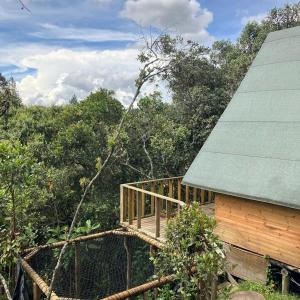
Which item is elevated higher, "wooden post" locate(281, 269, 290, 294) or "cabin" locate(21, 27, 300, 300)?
"cabin" locate(21, 27, 300, 300)

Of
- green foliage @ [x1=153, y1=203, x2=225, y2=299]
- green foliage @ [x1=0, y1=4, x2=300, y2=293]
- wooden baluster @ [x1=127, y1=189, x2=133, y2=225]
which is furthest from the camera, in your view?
green foliage @ [x1=0, y1=4, x2=300, y2=293]

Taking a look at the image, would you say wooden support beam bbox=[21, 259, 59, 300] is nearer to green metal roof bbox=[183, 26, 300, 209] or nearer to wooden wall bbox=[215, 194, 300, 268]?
wooden wall bbox=[215, 194, 300, 268]

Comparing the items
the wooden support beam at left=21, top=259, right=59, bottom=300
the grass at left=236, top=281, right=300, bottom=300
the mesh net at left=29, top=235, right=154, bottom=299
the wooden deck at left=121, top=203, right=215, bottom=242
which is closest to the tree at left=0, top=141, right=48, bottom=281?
the wooden support beam at left=21, top=259, right=59, bottom=300

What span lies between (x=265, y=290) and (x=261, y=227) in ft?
3.83

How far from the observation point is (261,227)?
6746mm

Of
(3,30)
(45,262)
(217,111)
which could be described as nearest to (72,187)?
(45,262)

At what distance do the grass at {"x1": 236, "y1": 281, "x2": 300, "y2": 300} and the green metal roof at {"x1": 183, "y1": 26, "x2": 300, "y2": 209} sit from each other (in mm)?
1766

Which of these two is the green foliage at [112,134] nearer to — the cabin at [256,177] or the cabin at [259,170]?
the cabin at [256,177]

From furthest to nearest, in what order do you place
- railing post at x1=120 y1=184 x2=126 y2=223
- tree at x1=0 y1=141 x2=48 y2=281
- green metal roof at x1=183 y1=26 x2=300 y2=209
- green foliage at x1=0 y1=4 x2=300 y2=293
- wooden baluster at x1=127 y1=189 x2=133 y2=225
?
green foliage at x1=0 y1=4 x2=300 y2=293
railing post at x1=120 y1=184 x2=126 y2=223
wooden baluster at x1=127 y1=189 x2=133 y2=225
green metal roof at x1=183 y1=26 x2=300 y2=209
tree at x1=0 y1=141 x2=48 y2=281

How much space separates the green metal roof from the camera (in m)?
6.39

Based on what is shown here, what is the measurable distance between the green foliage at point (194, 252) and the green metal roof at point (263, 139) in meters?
2.70

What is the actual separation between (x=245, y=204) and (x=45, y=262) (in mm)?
7136

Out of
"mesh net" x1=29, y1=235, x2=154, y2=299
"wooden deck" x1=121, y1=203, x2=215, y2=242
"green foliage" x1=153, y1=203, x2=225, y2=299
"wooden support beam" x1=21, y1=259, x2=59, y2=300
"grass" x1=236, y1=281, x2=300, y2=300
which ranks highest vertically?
"green foliage" x1=153, y1=203, x2=225, y2=299

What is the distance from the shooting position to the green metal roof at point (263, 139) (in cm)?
639
